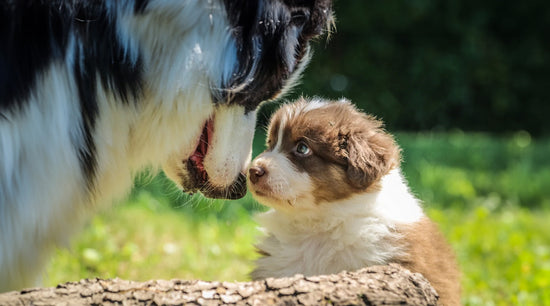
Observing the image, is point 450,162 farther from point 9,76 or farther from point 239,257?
A: point 9,76

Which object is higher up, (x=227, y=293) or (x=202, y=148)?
(x=202, y=148)

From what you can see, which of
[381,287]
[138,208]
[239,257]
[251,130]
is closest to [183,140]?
[251,130]

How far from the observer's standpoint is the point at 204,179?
2.69 m

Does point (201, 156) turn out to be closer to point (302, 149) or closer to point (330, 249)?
point (302, 149)

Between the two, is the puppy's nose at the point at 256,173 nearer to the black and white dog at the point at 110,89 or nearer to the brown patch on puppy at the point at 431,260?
the black and white dog at the point at 110,89

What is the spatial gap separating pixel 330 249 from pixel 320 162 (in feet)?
1.14

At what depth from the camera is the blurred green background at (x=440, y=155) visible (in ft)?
13.6

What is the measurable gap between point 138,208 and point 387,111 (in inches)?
259

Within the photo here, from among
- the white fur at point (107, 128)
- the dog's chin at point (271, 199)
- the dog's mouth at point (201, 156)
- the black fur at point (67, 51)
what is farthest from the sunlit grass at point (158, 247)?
the black fur at point (67, 51)

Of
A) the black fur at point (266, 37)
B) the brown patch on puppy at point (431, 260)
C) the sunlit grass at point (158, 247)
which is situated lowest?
the sunlit grass at point (158, 247)

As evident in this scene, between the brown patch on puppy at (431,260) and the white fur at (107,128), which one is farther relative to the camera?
the brown patch on puppy at (431,260)

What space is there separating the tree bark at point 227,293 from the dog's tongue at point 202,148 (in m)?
0.68

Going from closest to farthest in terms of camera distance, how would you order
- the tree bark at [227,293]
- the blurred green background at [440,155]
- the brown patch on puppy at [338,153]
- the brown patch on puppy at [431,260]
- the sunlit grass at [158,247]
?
the tree bark at [227,293], the brown patch on puppy at [431,260], the brown patch on puppy at [338,153], the sunlit grass at [158,247], the blurred green background at [440,155]

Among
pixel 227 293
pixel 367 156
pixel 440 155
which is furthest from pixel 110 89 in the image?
pixel 440 155
